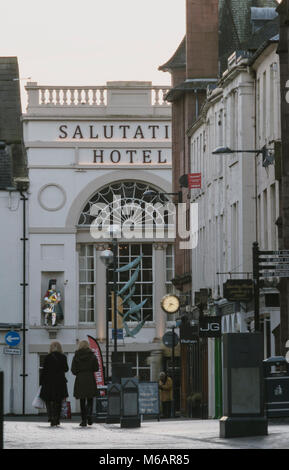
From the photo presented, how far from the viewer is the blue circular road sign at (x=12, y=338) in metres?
61.9

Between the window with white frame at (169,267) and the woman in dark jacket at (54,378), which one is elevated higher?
the window with white frame at (169,267)

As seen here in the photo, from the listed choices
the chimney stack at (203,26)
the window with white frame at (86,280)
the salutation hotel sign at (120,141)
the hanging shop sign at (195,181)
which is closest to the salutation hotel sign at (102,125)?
the salutation hotel sign at (120,141)

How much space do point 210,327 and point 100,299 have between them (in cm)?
2188

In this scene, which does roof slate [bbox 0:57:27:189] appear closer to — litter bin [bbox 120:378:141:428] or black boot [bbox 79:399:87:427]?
litter bin [bbox 120:378:141:428]

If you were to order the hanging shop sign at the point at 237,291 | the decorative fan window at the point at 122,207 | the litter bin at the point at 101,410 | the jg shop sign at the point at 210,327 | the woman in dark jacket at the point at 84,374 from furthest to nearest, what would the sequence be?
the decorative fan window at the point at 122,207
the jg shop sign at the point at 210,327
the hanging shop sign at the point at 237,291
the litter bin at the point at 101,410
the woman in dark jacket at the point at 84,374

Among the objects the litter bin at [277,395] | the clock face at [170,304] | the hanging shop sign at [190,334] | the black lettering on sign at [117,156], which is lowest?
the litter bin at [277,395]

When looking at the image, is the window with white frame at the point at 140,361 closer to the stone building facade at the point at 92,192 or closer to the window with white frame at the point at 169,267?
the stone building facade at the point at 92,192

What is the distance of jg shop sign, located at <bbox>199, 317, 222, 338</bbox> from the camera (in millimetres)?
44188

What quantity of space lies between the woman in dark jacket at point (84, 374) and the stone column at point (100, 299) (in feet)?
125

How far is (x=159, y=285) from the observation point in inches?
2621

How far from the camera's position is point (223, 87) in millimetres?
43812

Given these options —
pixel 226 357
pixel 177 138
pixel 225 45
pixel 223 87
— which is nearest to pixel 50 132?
pixel 177 138

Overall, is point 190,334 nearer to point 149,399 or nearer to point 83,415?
point 149,399

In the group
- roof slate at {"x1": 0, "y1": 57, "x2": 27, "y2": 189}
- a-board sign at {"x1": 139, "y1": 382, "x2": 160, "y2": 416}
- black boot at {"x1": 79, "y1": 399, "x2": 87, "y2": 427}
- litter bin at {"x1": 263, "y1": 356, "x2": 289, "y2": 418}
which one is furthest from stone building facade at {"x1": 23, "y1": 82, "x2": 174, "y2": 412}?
litter bin at {"x1": 263, "y1": 356, "x2": 289, "y2": 418}
